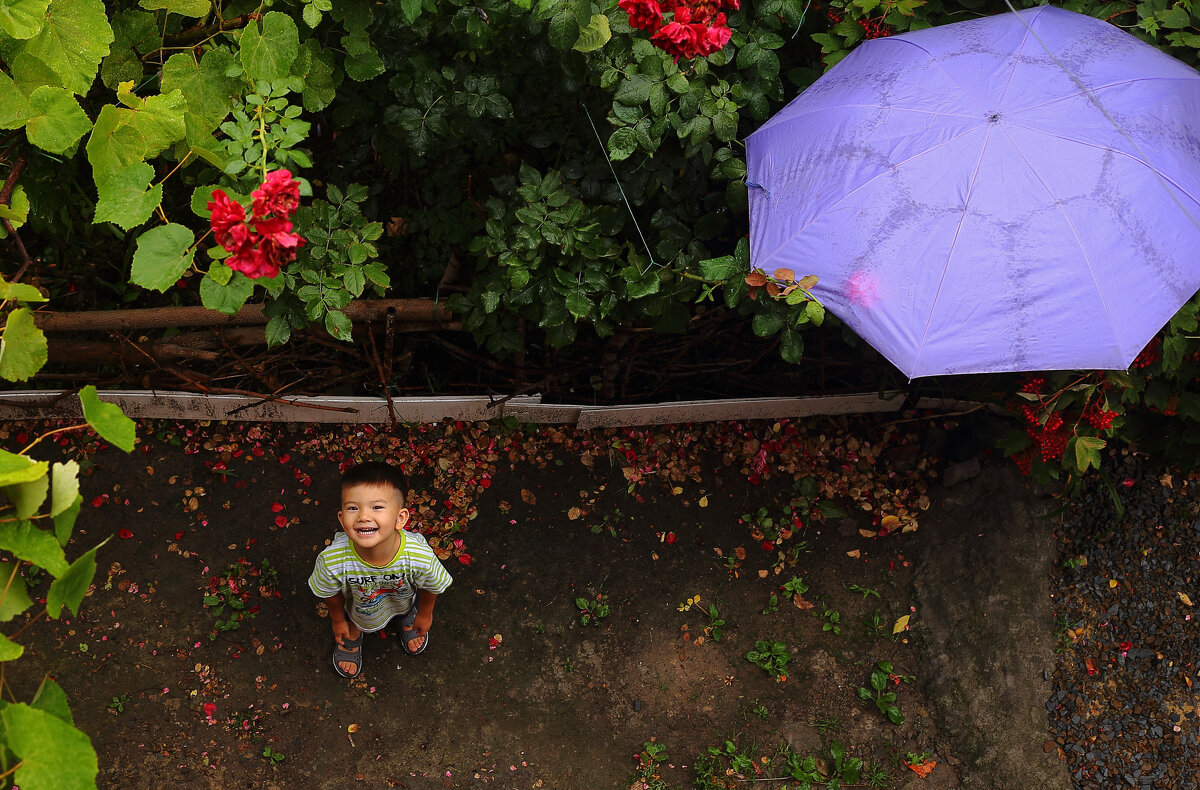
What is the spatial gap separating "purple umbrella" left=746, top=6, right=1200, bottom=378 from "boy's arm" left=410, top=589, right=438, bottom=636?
6.00 feet

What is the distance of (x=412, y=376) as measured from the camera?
3.79 metres

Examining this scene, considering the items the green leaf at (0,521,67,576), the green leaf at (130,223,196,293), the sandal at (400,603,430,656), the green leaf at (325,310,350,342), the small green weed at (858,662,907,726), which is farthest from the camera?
the small green weed at (858,662,907,726)

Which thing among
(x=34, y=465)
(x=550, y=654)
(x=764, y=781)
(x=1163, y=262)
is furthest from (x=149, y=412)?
(x=1163, y=262)

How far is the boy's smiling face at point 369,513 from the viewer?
8.17 feet

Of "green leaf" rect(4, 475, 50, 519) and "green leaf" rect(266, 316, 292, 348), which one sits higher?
"green leaf" rect(4, 475, 50, 519)

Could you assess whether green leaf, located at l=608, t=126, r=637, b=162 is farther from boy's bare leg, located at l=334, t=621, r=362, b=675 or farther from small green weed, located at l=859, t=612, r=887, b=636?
small green weed, located at l=859, t=612, r=887, b=636

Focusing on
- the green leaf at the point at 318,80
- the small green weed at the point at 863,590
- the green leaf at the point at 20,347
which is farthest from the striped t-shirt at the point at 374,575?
the small green weed at the point at 863,590

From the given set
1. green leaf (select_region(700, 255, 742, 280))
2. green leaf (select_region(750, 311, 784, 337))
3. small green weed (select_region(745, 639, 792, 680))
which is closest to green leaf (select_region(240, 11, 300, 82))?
green leaf (select_region(700, 255, 742, 280))

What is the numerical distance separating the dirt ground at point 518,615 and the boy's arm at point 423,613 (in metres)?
0.14

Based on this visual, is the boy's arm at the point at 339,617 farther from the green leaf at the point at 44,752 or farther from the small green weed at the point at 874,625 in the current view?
the small green weed at the point at 874,625

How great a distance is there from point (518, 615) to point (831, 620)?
1355 mm

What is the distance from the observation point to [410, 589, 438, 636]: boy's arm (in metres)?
3.07

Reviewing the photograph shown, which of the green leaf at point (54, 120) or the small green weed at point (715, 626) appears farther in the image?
the small green weed at point (715, 626)

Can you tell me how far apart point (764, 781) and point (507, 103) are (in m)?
2.68
